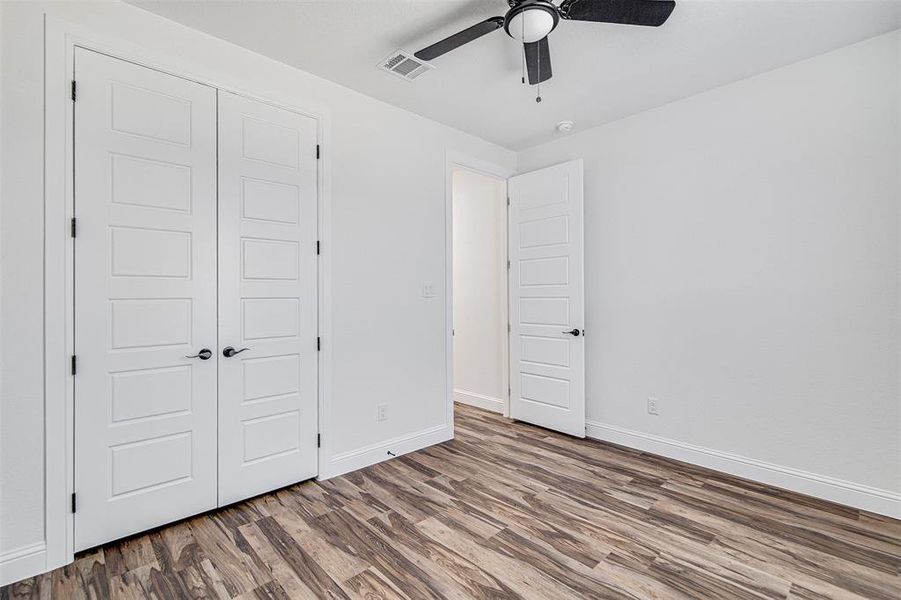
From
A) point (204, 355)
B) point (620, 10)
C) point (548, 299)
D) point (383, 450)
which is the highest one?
point (620, 10)

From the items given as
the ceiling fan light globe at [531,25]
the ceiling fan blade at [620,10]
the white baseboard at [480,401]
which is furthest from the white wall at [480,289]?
the ceiling fan blade at [620,10]

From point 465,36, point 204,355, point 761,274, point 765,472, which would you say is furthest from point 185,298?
point 765,472

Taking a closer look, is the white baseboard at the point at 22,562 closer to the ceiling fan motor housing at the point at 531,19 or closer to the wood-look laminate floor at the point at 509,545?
the wood-look laminate floor at the point at 509,545

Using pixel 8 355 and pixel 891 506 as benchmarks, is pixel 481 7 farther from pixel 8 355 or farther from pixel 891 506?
pixel 891 506

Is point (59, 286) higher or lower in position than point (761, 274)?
lower

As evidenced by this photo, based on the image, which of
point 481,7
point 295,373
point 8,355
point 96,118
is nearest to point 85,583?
point 8,355

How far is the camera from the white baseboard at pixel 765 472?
2.47 m

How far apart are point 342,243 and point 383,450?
163 centimetres

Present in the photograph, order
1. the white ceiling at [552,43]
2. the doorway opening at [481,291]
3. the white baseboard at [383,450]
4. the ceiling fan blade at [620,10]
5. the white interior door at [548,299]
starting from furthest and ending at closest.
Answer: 1. the doorway opening at [481,291]
2. the white interior door at [548,299]
3. the white baseboard at [383,450]
4. the white ceiling at [552,43]
5. the ceiling fan blade at [620,10]

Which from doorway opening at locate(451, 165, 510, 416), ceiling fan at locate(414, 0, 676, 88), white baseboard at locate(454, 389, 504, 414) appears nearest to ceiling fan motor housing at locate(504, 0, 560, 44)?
ceiling fan at locate(414, 0, 676, 88)

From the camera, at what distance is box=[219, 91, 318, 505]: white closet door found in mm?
2543

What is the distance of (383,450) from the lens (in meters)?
3.29

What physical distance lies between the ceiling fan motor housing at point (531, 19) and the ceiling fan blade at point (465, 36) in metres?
0.06

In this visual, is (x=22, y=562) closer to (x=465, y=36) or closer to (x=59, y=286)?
(x=59, y=286)
